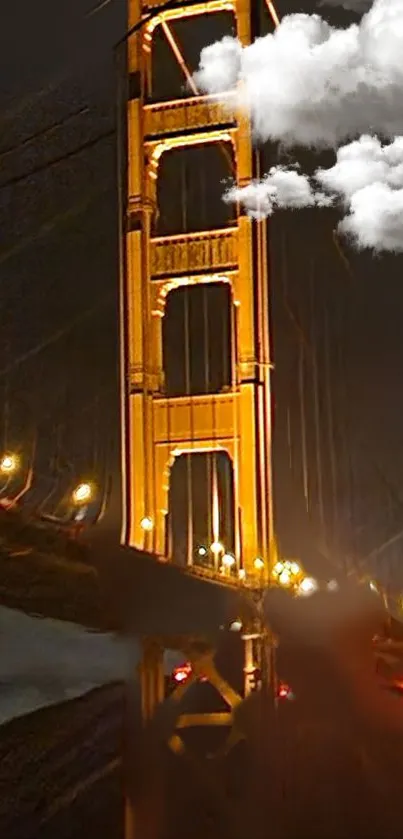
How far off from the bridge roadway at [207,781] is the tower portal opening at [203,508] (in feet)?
9.38

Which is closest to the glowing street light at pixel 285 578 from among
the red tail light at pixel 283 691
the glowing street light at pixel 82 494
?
the glowing street light at pixel 82 494

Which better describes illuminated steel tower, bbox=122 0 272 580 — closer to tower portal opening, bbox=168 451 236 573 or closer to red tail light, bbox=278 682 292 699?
tower portal opening, bbox=168 451 236 573

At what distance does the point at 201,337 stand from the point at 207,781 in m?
4.74

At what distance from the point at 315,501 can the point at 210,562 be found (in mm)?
956

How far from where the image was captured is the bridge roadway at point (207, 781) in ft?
8.71

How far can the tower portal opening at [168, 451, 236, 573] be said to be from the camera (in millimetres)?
6637

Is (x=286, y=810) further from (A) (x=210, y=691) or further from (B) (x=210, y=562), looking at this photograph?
(B) (x=210, y=562)

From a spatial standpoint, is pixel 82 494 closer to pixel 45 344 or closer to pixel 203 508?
pixel 45 344

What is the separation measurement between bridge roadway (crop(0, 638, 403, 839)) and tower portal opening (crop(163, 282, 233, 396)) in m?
3.74

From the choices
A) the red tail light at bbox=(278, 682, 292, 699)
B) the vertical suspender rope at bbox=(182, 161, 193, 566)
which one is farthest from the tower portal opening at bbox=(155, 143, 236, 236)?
the red tail light at bbox=(278, 682, 292, 699)

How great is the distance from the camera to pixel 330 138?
16.9ft

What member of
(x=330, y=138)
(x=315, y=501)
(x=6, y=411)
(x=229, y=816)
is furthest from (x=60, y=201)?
(x=229, y=816)

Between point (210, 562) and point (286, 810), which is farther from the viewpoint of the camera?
point (210, 562)

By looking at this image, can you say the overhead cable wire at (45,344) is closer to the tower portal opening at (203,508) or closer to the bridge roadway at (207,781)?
the tower portal opening at (203,508)
